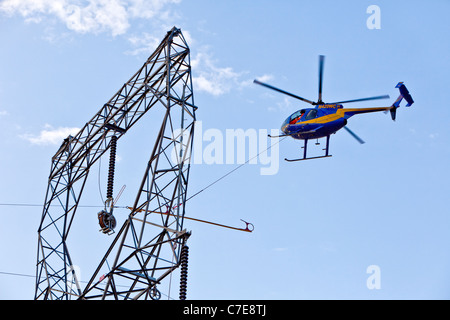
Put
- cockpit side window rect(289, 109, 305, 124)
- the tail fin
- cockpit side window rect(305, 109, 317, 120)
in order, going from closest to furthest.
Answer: the tail fin < cockpit side window rect(305, 109, 317, 120) < cockpit side window rect(289, 109, 305, 124)

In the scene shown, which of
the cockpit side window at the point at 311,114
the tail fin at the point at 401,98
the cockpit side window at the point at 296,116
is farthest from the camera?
the cockpit side window at the point at 296,116

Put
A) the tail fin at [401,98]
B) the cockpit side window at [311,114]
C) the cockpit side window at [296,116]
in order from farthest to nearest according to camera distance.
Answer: the cockpit side window at [296,116], the cockpit side window at [311,114], the tail fin at [401,98]

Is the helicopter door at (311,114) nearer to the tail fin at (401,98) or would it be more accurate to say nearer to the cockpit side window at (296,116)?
the cockpit side window at (296,116)

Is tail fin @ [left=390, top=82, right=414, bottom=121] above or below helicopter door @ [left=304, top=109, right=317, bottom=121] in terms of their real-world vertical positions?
above

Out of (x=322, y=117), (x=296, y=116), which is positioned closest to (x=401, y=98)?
(x=322, y=117)

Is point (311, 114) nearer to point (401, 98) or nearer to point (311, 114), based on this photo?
point (311, 114)

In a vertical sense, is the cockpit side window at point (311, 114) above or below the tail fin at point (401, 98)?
below

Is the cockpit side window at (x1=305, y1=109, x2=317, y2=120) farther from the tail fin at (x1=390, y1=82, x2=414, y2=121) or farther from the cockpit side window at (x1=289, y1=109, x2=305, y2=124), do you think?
the tail fin at (x1=390, y1=82, x2=414, y2=121)

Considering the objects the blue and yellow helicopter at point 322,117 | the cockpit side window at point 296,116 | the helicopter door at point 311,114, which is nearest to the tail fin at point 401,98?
the blue and yellow helicopter at point 322,117

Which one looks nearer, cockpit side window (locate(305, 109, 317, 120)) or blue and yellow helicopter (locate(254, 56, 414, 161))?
blue and yellow helicopter (locate(254, 56, 414, 161))

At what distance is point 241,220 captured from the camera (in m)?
29.9

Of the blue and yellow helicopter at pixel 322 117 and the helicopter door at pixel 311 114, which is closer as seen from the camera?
the blue and yellow helicopter at pixel 322 117

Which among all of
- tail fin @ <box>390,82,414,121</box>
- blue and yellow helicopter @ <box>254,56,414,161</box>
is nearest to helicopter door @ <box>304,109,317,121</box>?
blue and yellow helicopter @ <box>254,56,414,161</box>
